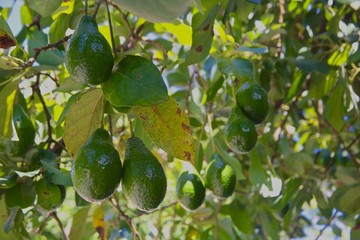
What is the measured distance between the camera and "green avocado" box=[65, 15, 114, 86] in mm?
792

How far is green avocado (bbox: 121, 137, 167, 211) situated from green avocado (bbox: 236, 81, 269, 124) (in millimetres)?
385

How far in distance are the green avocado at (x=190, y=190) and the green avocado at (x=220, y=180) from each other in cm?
3

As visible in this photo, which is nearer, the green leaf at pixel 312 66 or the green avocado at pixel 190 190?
the green avocado at pixel 190 190

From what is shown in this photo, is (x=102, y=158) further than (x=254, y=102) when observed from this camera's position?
No

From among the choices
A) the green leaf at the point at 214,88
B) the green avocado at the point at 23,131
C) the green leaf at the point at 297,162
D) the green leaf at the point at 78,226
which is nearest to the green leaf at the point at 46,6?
the green avocado at the point at 23,131

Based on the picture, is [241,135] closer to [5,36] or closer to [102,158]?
[102,158]

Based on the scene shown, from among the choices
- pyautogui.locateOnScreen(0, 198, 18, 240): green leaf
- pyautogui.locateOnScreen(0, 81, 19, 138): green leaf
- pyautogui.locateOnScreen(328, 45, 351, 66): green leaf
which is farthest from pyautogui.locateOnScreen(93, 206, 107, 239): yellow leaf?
pyautogui.locateOnScreen(328, 45, 351, 66): green leaf

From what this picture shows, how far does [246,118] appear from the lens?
1.24m

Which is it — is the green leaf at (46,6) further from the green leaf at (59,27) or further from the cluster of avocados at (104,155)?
the green leaf at (59,27)

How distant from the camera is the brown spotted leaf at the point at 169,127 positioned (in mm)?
907

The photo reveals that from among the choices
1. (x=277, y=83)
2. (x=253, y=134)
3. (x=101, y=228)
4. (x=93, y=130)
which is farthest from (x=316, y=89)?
(x=93, y=130)

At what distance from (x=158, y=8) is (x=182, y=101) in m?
0.98

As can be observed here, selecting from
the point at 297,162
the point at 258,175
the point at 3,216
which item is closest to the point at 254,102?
the point at 258,175

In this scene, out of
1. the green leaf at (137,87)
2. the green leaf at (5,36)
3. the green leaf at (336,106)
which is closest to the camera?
the green leaf at (137,87)
